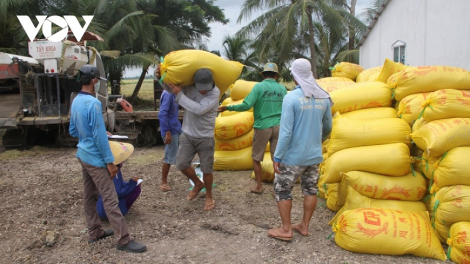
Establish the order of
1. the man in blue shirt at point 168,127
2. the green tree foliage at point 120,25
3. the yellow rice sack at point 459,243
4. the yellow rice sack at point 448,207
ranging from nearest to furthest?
the yellow rice sack at point 459,243
the yellow rice sack at point 448,207
the man in blue shirt at point 168,127
the green tree foliage at point 120,25

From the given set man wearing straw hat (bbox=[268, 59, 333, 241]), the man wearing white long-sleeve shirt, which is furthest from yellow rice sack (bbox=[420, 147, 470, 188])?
the man wearing white long-sleeve shirt

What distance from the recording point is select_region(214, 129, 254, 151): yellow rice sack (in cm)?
579

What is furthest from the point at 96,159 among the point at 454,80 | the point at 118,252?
A: the point at 454,80

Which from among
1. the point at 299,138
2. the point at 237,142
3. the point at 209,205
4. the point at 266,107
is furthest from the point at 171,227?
the point at 237,142

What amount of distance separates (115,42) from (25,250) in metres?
14.8

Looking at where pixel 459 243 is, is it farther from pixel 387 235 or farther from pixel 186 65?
pixel 186 65

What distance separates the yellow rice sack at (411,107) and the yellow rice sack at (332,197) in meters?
0.98

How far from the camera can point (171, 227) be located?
3.78 m

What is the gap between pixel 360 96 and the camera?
14.1 ft

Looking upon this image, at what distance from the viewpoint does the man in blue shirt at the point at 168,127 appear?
4.77m

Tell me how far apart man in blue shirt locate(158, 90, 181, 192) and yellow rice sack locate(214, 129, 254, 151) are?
1.03 meters

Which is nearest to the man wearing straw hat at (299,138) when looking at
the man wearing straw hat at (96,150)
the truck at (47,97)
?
the man wearing straw hat at (96,150)

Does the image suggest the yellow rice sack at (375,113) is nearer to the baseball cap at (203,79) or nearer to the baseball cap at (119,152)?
the baseball cap at (203,79)

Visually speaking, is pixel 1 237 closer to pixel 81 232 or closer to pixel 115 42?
pixel 81 232
